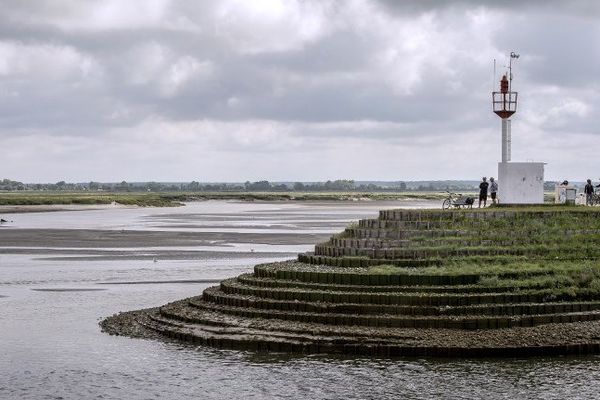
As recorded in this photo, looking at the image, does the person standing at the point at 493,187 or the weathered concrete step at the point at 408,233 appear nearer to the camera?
the weathered concrete step at the point at 408,233

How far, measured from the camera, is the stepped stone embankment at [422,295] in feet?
94.3

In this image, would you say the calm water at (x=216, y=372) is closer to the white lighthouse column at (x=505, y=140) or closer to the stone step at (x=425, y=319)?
the stone step at (x=425, y=319)

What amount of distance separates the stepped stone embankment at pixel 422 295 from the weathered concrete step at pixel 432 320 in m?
0.03

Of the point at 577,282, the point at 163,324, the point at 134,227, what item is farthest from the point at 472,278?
the point at 134,227

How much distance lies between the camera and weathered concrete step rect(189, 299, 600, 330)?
29.9m

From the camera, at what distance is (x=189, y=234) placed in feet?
270

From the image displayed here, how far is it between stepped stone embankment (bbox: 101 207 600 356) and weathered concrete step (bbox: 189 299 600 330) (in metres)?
0.03

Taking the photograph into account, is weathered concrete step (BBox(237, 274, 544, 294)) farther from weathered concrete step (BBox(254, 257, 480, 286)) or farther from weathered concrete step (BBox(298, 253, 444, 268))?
weathered concrete step (BBox(298, 253, 444, 268))

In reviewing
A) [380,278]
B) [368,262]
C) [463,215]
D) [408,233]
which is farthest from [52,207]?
[380,278]

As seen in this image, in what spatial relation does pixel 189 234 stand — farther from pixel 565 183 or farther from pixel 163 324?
pixel 163 324

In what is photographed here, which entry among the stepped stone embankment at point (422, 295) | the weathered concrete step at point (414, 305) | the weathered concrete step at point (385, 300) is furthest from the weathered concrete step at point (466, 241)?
the weathered concrete step at point (414, 305)

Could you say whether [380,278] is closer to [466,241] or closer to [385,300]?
[385,300]

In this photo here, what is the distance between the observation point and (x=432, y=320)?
98.2 feet

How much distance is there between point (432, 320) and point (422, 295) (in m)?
1.47
